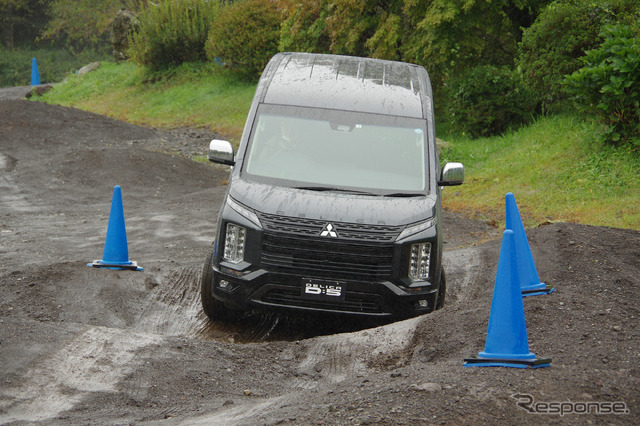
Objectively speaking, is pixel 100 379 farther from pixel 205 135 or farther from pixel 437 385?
pixel 205 135

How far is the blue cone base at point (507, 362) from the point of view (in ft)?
16.7

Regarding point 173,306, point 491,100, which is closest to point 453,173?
point 173,306

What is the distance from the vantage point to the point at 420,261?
22.3ft

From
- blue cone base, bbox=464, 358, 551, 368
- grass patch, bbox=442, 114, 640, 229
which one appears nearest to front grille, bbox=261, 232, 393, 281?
blue cone base, bbox=464, 358, 551, 368

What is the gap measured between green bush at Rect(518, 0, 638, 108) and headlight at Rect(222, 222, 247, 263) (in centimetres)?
1032

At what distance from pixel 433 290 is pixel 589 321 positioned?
4.32 feet

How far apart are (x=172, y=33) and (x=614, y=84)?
74.2 ft

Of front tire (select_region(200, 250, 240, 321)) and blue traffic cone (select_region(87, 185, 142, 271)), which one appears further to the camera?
blue traffic cone (select_region(87, 185, 142, 271))

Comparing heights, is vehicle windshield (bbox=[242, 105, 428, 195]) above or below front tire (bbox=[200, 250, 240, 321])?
above

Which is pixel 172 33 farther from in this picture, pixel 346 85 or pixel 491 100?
pixel 346 85

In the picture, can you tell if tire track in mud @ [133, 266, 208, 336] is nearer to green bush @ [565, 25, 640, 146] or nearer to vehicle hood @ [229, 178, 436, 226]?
vehicle hood @ [229, 178, 436, 226]

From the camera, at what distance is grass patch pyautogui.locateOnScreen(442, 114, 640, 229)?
12367 mm

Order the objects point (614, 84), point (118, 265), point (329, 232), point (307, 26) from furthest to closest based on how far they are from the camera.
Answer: point (307, 26), point (614, 84), point (118, 265), point (329, 232)

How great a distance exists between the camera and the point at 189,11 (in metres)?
33.1
